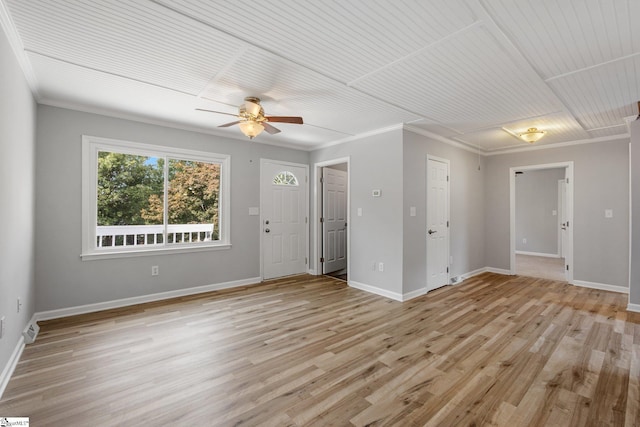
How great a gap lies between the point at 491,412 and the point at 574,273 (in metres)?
4.50

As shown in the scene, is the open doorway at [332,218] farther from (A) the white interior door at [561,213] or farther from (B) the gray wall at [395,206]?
(A) the white interior door at [561,213]

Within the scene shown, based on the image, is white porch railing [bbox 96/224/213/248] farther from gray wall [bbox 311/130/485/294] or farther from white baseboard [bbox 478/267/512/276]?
white baseboard [bbox 478/267/512/276]

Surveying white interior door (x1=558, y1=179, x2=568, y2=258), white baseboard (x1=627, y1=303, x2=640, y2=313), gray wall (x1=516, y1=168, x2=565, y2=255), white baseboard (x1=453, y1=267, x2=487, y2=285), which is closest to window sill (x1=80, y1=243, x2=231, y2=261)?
white baseboard (x1=453, y1=267, x2=487, y2=285)

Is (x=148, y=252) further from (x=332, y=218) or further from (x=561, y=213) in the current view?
(x=561, y=213)

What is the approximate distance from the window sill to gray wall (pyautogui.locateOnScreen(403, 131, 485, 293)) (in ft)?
9.68

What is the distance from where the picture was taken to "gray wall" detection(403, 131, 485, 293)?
13.8ft

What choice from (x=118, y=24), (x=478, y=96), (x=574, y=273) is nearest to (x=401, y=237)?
(x=478, y=96)

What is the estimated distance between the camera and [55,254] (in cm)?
335

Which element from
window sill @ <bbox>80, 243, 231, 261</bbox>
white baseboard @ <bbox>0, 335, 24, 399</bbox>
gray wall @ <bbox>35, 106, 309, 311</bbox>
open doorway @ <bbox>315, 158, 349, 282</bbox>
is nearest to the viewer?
white baseboard @ <bbox>0, 335, 24, 399</bbox>

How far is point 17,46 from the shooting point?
7.22 ft

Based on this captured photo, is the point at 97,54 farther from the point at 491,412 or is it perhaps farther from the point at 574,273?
the point at 574,273

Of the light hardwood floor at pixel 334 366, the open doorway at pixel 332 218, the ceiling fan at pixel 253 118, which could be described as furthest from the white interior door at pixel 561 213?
the ceiling fan at pixel 253 118

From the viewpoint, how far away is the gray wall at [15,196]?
205 cm

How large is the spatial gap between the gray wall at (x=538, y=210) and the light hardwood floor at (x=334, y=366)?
15.0 feet
